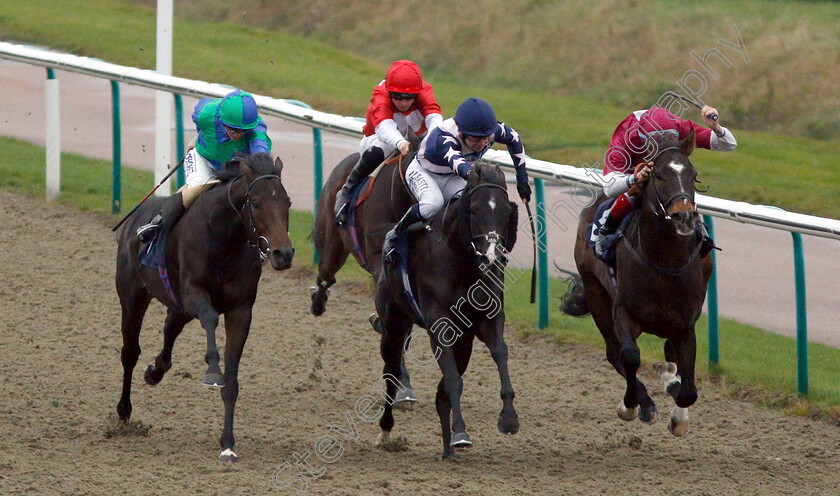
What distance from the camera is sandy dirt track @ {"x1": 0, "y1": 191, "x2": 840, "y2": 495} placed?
19.8 feet

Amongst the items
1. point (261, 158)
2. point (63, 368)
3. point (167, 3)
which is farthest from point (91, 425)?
point (167, 3)

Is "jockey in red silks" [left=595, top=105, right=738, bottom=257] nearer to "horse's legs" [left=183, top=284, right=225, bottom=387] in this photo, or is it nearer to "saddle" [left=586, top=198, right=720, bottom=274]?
"saddle" [left=586, top=198, right=720, bottom=274]

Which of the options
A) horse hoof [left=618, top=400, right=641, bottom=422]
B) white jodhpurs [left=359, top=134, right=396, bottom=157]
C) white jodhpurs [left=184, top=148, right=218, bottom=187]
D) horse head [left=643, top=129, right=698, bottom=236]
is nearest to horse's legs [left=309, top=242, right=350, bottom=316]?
white jodhpurs [left=359, top=134, right=396, bottom=157]

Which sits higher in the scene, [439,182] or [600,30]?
[600,30]

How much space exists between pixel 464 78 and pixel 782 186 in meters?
7.29

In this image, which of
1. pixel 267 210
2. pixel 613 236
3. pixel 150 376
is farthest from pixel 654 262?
pixel 150 376

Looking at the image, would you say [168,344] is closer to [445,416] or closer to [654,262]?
[445,416]

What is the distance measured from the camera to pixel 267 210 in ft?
20.0

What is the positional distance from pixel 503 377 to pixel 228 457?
149 cm

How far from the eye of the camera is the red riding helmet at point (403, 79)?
7.36 m

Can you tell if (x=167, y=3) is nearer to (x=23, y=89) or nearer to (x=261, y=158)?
(x=23, y=89)

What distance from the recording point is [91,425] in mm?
6973

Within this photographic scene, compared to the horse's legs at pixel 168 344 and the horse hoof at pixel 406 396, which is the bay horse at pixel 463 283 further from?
the horse's legs at pixel 168 344

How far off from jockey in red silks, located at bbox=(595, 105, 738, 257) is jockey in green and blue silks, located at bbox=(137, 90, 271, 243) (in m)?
1.90
